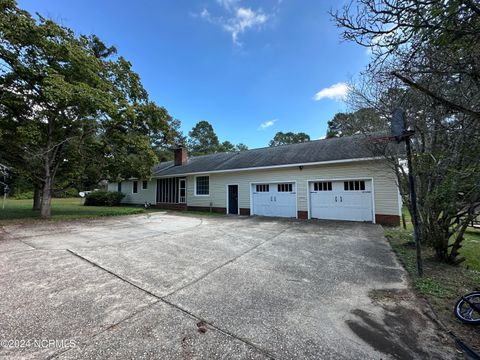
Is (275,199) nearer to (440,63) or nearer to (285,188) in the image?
(285,188)

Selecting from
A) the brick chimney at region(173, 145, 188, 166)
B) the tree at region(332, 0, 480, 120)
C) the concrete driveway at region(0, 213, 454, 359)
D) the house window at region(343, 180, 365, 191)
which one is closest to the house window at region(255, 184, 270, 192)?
the house window at region(343, 180, 365, 191)

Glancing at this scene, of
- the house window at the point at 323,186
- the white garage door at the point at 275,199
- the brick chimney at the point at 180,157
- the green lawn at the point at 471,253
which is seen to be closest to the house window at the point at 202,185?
the white garage door at the point at 275,199

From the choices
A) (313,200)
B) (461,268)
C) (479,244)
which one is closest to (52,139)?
(313,200)

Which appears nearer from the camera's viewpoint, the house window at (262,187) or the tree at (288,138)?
the house window at (262,187)

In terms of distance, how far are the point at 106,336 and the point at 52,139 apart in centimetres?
1183

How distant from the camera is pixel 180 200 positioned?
17.1 meters

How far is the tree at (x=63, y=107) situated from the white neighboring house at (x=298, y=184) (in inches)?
183

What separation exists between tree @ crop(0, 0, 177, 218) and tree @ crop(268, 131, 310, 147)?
35.5 meters

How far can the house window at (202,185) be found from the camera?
51.8 feet

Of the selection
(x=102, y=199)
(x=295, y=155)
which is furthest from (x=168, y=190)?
(x=295, y=155)

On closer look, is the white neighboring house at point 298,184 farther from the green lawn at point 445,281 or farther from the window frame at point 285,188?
the green lawn at point 445,281

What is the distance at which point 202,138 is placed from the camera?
4375 centimetres

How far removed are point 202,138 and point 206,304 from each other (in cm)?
4257

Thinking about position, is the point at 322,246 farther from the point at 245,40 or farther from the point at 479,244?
the point at 245,40
